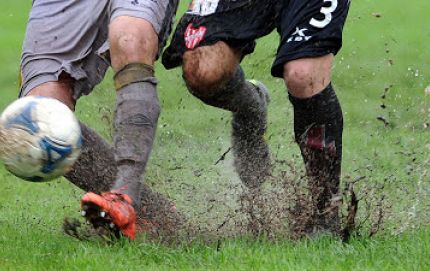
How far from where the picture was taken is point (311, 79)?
182 inches

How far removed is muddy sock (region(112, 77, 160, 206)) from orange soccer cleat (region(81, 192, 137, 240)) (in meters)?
0.12

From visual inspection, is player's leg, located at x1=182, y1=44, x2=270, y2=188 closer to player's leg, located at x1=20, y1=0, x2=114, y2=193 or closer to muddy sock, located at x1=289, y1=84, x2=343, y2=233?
muddy sock, located at x1=289, y1=84, x2=343, y2=233

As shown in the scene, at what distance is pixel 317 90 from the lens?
4672mm

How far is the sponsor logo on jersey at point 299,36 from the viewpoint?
4629 millimetres

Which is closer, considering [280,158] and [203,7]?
→ [203,7]

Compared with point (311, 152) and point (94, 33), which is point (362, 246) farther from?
point (94, 33)

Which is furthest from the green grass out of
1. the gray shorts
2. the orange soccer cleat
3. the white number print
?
the white number print

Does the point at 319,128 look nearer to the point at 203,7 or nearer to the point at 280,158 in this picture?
the point at 203,7

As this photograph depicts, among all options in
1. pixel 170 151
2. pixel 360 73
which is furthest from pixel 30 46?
pixel 360 73

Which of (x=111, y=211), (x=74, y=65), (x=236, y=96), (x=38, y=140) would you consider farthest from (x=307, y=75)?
(x=74, y=65)

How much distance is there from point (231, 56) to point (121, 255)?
126 cm

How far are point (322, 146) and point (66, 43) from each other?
4.84ft

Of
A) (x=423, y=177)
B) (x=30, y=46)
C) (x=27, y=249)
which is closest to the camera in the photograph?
(x=27, y=249)

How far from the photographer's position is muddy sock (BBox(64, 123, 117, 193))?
17.2 feet
